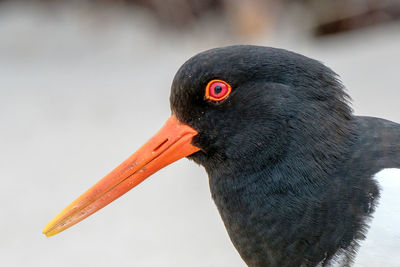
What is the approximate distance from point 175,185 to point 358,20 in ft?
12.4

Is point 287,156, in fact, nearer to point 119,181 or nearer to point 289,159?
point 289,159

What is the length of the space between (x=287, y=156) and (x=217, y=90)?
39 centimetres

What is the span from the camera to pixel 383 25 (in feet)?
27.1

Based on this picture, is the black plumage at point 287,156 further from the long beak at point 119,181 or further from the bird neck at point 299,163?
the long beak at point 119,181

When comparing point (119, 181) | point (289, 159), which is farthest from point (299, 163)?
point (119, 181)

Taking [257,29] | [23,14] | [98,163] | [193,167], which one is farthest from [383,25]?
[23,14]

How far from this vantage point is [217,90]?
2.73m

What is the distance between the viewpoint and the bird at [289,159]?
102 inches

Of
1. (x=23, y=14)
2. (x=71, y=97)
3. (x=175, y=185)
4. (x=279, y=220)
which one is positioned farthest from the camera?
(x=23, y=14)

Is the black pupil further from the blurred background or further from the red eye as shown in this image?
the blurred background

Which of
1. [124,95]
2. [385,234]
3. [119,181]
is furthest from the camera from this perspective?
[124,95]

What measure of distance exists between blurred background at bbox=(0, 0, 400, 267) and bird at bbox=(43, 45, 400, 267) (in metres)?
2.14

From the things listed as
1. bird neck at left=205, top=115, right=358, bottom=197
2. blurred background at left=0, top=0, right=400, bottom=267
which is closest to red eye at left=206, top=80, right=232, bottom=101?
bird neck at left=205, top=115, right=358, bottom=197

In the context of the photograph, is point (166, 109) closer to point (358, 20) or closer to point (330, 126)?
point (358, 20)
